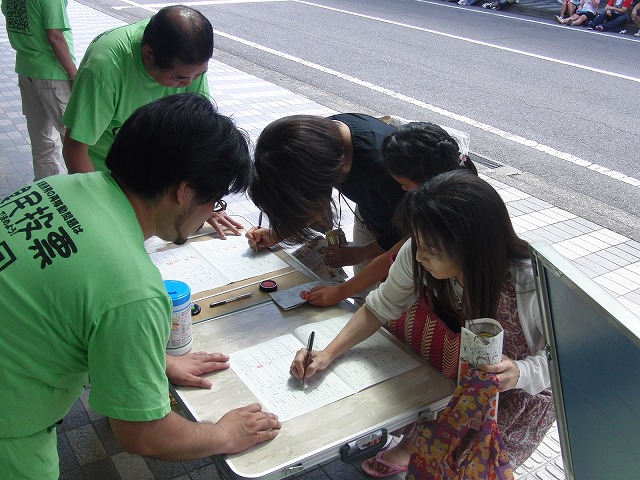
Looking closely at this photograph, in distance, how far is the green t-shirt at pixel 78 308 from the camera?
1304mm

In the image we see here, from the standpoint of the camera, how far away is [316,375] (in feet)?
6.24

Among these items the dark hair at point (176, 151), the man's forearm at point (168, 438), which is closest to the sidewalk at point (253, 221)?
the man's forearm at point (168, 438)

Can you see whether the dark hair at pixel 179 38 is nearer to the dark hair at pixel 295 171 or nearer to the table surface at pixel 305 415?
the dark hair at pixel 295 171

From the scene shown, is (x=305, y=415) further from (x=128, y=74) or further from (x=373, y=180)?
(x=128, y=74)

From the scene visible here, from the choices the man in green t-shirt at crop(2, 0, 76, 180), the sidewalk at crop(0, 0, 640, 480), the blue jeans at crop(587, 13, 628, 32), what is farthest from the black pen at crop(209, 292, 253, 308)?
the blue jeans at crop(587, 13, 628, 32)

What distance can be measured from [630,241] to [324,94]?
379cm

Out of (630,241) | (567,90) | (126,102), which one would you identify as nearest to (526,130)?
(567,90)

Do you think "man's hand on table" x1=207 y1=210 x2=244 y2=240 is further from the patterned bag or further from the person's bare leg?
the patterned bag

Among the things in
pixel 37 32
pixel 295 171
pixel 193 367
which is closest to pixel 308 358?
pixel 193 367

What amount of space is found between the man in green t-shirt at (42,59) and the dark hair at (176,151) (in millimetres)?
2886

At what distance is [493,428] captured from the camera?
1721mm

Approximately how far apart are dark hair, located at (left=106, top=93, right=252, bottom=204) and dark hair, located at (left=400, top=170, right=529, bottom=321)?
0.57 metres

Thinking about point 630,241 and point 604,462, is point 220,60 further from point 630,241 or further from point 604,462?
point 604,462

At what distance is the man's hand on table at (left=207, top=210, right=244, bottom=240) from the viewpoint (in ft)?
9.12
